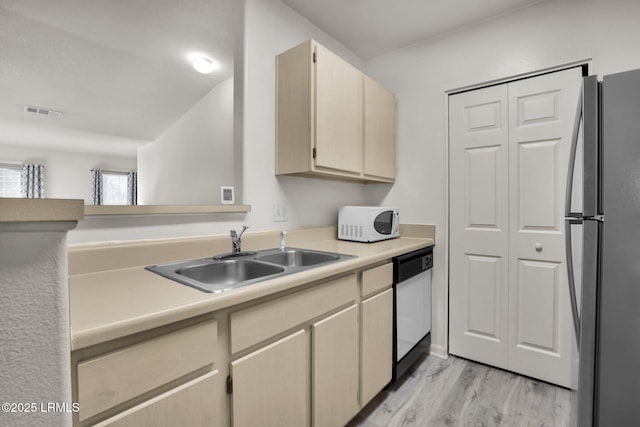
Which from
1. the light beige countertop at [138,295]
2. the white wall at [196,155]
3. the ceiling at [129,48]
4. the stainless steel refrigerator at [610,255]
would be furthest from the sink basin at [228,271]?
the stainless steel refrigerator at [610,255]

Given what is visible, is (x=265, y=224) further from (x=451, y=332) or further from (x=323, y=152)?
(x=451, y=332)

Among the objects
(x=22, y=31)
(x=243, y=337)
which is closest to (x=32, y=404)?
(x=243, y=337)

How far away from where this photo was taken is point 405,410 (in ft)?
5.49

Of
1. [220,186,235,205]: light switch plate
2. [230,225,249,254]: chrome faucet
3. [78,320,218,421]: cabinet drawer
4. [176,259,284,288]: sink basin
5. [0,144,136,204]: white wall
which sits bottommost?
[78,320,218,421]: cabinet drawer

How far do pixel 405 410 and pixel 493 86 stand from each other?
7.11 ft

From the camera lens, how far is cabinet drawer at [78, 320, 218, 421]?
2.19 ft

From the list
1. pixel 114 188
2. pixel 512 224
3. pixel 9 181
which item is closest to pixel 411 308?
pixel 512 224

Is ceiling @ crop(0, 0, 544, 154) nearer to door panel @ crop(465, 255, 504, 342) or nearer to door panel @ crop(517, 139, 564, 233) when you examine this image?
door panel @ crop(517, 139, 564, 233)

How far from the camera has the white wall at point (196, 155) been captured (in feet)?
6.68

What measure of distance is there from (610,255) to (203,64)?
2314mm

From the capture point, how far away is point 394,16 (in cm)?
208

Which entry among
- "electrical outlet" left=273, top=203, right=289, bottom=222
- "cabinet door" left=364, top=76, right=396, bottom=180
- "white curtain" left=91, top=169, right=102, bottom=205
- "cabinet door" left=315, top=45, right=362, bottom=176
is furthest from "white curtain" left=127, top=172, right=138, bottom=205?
"cabinet door" left=364, top=76, right=396, bottom=180

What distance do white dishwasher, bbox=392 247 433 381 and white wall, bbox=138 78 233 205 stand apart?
127cm

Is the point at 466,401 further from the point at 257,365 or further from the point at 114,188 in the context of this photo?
the point at 114,188
